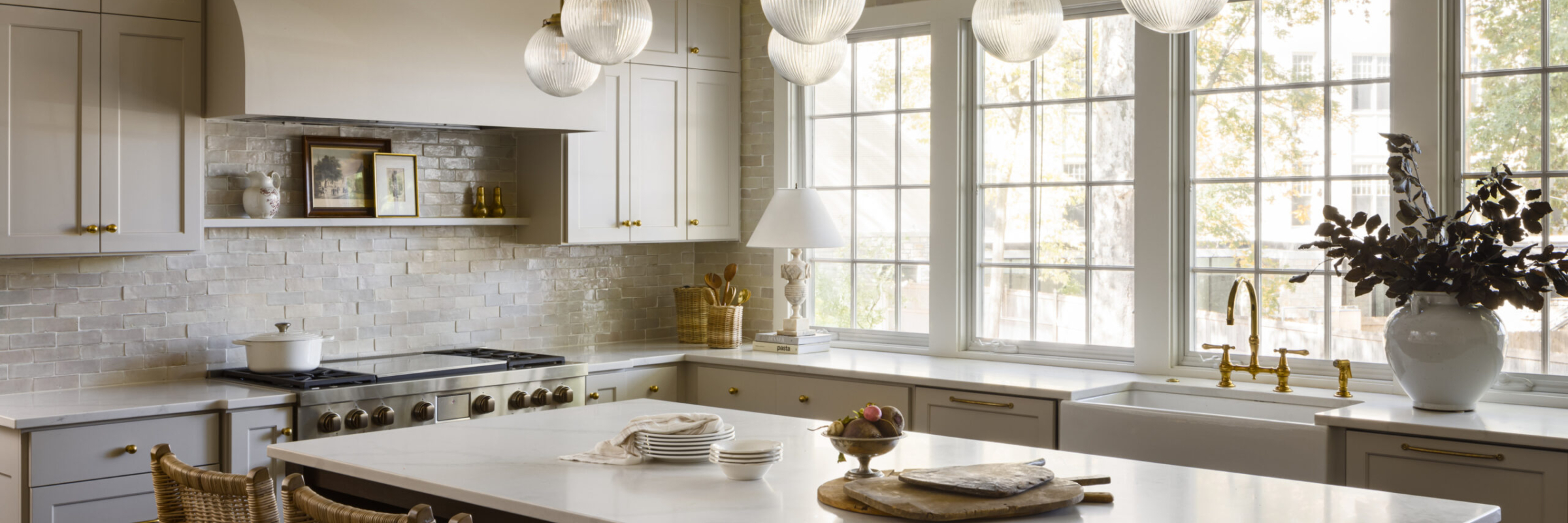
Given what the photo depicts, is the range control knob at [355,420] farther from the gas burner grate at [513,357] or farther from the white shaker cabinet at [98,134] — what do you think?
the white shaker cabinet at [98,134]

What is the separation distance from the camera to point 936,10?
17.7 feet

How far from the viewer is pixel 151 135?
13.6ft

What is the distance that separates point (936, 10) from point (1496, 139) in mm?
2261

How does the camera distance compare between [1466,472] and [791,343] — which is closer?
[1466,472]

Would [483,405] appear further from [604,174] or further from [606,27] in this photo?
[606,27]

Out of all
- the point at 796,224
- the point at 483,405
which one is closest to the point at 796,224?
the point at 796,224

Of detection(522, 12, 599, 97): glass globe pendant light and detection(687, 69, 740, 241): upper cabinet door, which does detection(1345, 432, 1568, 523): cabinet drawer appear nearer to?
detection(522, 12, 599, 97): glass globe pendant light

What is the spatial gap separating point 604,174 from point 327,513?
3443 millimetres

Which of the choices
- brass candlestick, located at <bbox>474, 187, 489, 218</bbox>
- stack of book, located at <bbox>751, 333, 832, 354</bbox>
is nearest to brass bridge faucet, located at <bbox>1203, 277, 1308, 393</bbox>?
stack of book, located at <bbox>751, 333, 832, 354</bbox>

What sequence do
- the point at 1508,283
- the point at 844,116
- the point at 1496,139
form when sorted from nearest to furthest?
the point at 1508,283
the point at 1496,139
the point at 844,116

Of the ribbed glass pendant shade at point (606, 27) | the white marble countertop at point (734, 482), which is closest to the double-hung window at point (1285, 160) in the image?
the white marble countertop at point (734, 482)

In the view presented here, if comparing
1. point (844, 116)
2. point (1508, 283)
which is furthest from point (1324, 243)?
point (844, 116)

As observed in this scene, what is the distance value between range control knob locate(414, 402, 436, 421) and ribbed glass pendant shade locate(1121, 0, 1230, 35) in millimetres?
3066

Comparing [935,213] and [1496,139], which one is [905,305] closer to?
[935,213]
